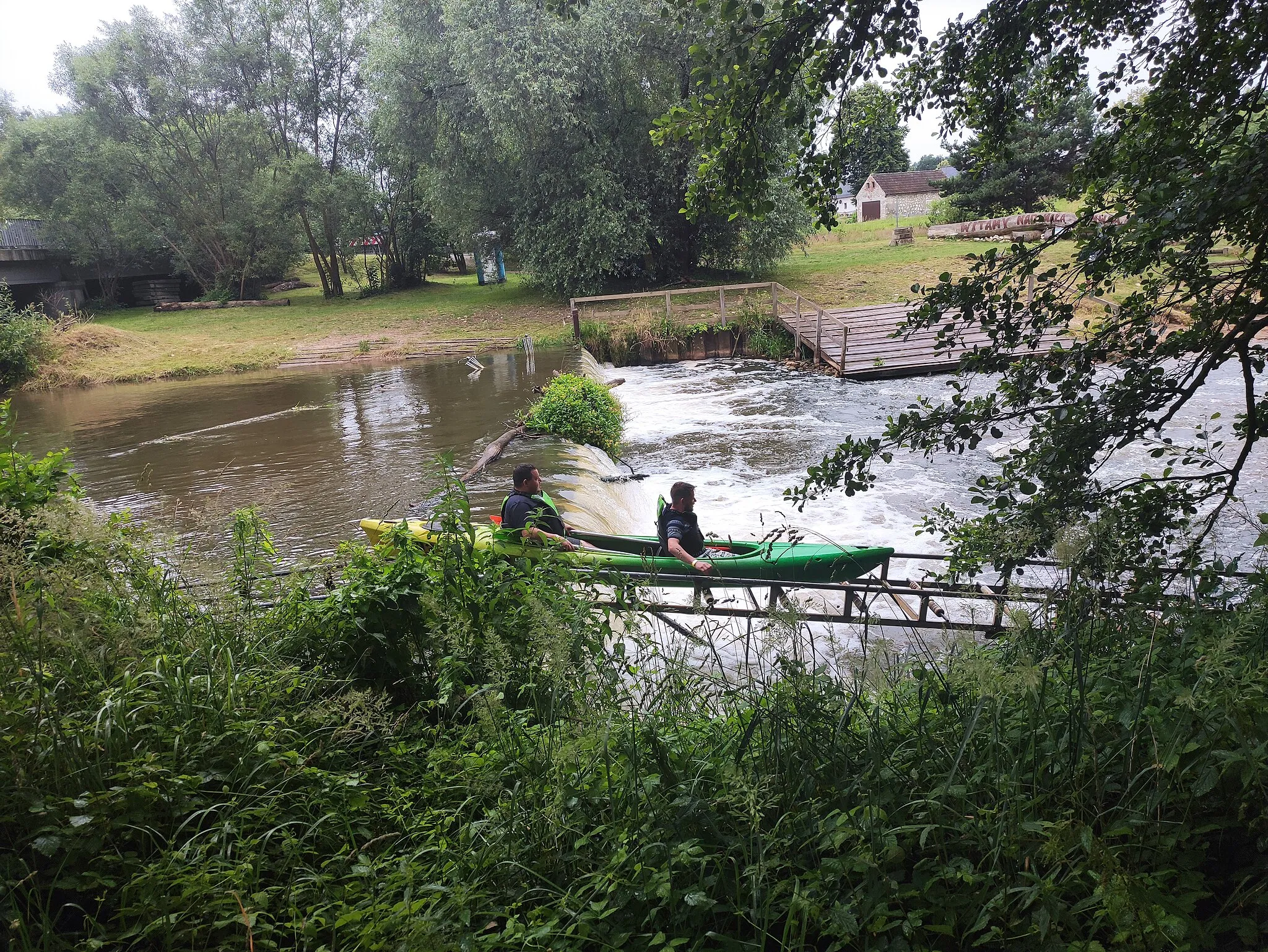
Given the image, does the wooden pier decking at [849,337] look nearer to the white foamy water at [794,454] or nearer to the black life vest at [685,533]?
the white foamy water at [794,454]

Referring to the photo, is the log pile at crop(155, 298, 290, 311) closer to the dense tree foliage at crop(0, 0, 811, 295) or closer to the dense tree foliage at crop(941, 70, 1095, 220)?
the dense tree foliage at crop(0, 0, 811, 295)

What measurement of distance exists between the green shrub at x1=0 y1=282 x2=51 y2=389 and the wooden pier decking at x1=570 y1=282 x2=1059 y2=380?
1716cm

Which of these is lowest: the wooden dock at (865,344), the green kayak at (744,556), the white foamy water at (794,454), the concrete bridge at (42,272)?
the white foamy water at (794,454)

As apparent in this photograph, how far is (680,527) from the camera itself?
304 inches

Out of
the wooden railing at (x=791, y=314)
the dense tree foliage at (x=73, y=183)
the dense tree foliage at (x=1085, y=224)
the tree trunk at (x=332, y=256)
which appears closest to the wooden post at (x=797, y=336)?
the wooden railing at (x=791, y=314)

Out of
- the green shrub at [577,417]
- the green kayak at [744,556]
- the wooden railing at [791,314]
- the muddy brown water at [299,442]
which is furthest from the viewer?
the wooden railing at [791,314]

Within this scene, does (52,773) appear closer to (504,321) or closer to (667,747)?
(667,747)

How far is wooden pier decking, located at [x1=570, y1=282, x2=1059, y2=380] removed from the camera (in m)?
22.0

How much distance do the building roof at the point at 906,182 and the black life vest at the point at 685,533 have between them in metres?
59.4

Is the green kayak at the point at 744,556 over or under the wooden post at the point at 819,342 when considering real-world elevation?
under

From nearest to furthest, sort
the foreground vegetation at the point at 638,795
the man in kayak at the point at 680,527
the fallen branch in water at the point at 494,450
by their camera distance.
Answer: the foreground vegetation at the point at 638,795, the man in kayak at the point at 680,527, the fallen branch in water at the point at 494,450

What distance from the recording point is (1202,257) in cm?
394

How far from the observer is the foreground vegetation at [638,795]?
224cm

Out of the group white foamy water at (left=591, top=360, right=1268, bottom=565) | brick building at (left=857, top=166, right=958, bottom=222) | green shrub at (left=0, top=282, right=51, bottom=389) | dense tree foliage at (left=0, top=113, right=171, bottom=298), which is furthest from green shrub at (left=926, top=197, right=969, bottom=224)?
dense tree foliage at (left=0, top=113, right=171, bottom=298)
